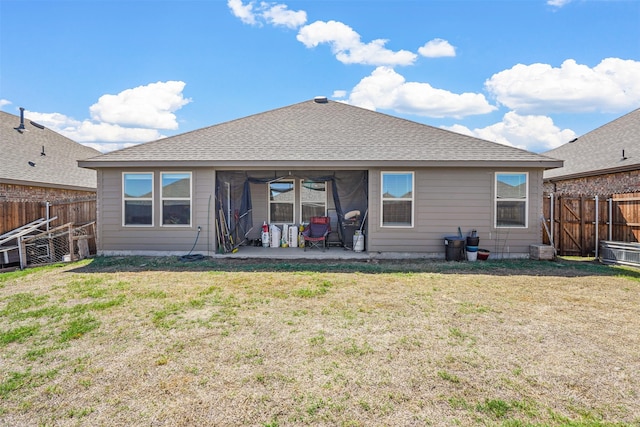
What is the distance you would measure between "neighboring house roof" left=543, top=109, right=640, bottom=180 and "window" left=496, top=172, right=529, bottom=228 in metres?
3.21

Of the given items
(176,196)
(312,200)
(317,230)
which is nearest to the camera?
(176,196)

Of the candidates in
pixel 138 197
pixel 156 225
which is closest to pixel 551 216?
pixel 156 225

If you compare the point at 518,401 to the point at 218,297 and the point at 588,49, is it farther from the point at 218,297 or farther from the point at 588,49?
the point at 588,49

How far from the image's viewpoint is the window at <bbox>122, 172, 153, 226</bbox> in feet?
26.8

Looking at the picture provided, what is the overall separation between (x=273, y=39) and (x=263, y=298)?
33.2 feet

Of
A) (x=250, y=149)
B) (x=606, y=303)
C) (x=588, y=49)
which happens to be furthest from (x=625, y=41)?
(x=250, y=149)

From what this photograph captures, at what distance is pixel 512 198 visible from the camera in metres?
7.87

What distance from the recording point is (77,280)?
5883 mm

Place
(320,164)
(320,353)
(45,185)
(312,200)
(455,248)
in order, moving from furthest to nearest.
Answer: (312,200) < (45,185) < (320,164) < (455,248) < (320,353)

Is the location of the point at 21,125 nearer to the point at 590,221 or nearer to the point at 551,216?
the point at 551,216

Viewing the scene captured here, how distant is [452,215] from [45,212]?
10341 mm

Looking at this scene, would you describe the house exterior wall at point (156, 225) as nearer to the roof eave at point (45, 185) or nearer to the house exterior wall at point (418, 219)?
the house exterior wall at point (418, 219)

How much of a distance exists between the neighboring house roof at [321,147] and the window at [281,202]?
4.96ft

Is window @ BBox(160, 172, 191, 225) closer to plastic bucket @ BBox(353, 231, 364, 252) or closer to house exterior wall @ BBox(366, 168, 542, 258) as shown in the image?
plastic bucket @ BBox(353, 231, 364, 252)
